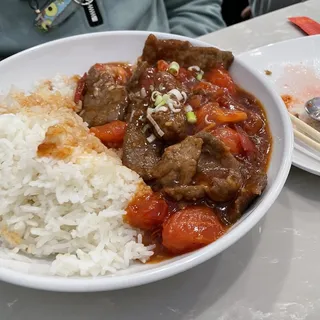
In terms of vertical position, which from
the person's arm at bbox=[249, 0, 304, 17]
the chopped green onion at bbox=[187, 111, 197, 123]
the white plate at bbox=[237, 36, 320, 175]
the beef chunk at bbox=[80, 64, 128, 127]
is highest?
the beef chunk at bbox=[80, 64, 128, 127]

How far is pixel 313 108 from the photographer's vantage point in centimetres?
201

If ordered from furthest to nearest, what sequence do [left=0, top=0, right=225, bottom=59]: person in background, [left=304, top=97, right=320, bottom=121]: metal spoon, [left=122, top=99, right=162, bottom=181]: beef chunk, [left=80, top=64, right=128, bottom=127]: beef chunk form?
[left=0, top=0, right=225, bottom=59]: person in background, [left=304, top=97, right=320, bottom=121]: metal spoon, [left=80, top=64, right=128, bottom=127]: beef chunk, [left=122, top=99, right=162, bottom=181]: beef chunk

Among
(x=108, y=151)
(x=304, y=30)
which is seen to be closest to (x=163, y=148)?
(x=108, y=151)

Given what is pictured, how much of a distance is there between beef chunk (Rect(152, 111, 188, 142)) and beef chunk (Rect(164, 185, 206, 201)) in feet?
0.83

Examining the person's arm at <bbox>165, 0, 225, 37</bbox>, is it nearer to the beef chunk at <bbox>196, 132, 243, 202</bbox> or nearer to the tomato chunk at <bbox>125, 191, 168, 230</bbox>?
the beef chunk at <bbox>196, 132, 243, 202</bbox>

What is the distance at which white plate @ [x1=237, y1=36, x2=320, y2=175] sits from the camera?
2.23m

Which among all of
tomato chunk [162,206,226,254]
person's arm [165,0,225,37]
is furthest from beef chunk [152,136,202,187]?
person's arm [165,0,225,37]

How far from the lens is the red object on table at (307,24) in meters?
2.64

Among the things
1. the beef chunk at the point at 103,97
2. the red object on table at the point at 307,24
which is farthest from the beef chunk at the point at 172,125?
the red object on table at the point at 307,24

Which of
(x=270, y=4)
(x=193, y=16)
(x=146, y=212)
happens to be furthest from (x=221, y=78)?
(x=270, y=4)

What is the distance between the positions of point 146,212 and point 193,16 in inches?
80.1

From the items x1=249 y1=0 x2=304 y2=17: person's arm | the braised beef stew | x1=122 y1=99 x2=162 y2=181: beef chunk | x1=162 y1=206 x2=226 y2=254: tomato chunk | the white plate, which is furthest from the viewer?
x1=249 y1=0 x2=304 y2=17: person's arm

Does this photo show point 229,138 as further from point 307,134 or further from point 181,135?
point 307,134

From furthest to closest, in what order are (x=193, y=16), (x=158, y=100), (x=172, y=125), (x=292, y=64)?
(x=193, y=16)
(x=292, y=64)
(x=158, y=100)
(x=172, y=125)
